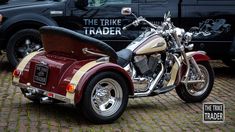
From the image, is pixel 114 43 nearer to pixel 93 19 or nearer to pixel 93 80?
pixel 93 19

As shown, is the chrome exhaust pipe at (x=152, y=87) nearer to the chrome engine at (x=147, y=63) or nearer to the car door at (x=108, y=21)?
the chrome engine at (x=147, y=63)

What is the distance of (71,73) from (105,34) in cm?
371

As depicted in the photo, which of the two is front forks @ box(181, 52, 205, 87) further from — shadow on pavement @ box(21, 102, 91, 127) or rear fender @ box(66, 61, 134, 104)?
shadow on pavement @ box(21, 102, 91, 127)

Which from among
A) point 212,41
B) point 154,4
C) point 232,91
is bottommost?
point 232,91

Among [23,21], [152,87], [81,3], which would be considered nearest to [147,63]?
[152,87]

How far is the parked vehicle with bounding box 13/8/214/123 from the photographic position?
6.09 m

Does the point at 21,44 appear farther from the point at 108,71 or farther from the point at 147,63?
the point at 108,71

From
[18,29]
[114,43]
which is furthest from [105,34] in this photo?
[18,29]

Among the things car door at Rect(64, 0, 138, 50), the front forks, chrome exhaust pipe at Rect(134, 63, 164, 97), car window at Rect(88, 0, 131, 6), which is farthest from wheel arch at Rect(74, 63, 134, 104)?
car window at Rect(88, 0, 131, 6)

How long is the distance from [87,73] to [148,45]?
1.24 metres

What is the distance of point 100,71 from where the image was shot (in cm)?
612

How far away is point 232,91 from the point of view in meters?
8.65

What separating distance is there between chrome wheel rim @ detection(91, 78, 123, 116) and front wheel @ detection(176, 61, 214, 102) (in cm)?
136

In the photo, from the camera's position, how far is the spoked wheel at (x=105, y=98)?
6.02m
